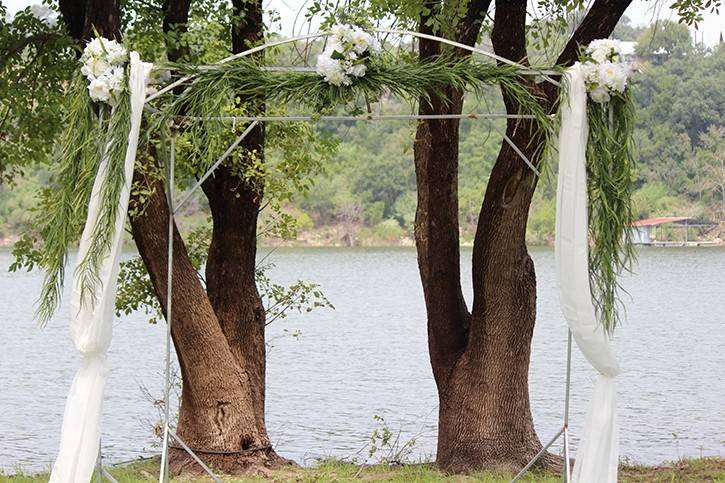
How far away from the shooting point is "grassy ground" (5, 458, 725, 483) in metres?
6.24

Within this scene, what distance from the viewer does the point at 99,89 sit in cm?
461

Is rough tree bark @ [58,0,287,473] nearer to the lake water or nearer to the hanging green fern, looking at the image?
the hanging green fern

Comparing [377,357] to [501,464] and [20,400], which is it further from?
[501,464]

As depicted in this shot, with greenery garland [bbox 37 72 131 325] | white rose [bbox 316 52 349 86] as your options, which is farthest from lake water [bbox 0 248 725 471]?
white rose [bbox 316 52 349 86]

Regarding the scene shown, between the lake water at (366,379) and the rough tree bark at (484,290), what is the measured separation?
3.59 m

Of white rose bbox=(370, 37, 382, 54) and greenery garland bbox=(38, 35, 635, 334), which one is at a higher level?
→ white rose bbox=(370, 37, 382, 54)

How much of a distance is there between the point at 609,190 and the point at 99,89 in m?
2.02

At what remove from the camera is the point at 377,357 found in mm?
19172

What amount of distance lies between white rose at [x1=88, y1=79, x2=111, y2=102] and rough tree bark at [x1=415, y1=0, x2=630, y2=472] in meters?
2.50

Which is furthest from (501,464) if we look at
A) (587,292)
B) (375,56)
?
(375,56)

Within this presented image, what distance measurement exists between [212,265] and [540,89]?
2447 mm

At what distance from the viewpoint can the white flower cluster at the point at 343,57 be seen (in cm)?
468

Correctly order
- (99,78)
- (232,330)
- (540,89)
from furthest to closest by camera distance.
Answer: (232,330)
(540,89)
(99,78)

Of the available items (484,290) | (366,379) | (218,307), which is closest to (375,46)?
(484,290)
